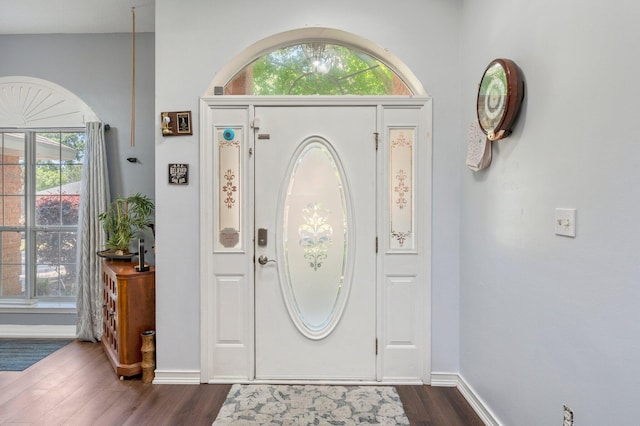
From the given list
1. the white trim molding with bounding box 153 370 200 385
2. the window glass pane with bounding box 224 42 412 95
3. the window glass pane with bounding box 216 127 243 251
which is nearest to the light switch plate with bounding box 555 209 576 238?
the window glass pane with bounding box 224 42 412 95

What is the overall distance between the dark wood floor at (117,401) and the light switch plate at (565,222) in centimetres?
136

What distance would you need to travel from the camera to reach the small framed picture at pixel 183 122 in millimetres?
2486

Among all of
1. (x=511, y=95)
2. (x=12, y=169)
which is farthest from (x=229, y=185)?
(x=12, y=169)

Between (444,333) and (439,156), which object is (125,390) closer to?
(444,333)

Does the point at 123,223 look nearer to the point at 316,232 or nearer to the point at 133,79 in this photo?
the point at 133,79

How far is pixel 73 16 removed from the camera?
119 inches

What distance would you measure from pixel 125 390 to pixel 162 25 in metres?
2.62

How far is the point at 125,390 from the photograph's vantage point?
243cm

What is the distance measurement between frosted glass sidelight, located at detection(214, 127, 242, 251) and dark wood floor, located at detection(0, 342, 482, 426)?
3.47ft

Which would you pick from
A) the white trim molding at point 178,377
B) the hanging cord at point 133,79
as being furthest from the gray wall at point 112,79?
the white trim molding at point 178,377

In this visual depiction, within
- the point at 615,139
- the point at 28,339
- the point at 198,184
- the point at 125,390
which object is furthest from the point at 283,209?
the point at 28,339

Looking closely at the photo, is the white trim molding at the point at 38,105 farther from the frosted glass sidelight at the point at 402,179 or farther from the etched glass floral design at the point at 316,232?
the frosted glass sidelight at the point at 402,179

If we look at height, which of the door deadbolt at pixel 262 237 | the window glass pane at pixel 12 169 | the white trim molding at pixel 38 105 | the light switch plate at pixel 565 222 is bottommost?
the door deadbolt at pixel 262 237

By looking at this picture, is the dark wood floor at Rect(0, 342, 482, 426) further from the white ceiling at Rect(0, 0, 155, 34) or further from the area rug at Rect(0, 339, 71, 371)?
the white ceiling at Rect(0, 0, 155, 34)
